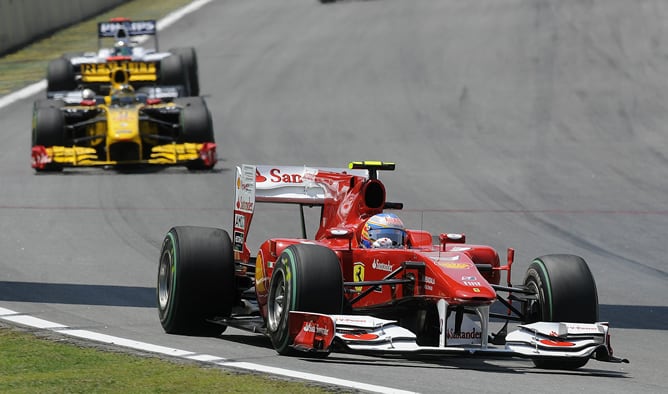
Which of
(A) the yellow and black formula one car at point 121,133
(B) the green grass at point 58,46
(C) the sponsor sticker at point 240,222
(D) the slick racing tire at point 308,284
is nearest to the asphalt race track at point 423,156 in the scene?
(D) the slick racing tire at point 308,284

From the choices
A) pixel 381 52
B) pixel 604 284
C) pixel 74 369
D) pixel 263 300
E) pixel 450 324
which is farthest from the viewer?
pixel 381 52

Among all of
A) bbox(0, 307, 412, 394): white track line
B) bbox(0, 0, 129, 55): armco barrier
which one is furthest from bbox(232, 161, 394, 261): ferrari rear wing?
bbox(0, 0, 129, 55): armco barrier

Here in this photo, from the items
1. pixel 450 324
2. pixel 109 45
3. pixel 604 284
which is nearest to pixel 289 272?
pixel 450 324

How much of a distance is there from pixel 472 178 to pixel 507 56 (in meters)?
13.8

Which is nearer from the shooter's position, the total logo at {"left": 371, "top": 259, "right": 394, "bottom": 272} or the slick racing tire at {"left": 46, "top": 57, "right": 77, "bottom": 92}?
the total logo at {"left": 371, "top": 259, "right": 394, "bottom": 272}

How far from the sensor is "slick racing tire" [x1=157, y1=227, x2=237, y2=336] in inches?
469

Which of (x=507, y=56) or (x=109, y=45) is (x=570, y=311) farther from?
(x=109, y=45)

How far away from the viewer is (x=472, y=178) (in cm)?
2525

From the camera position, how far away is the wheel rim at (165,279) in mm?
12295

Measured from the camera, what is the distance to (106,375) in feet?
30.2

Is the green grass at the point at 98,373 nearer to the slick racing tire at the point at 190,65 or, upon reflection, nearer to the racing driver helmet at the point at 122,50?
the racing driver helmet at the point at 122,50

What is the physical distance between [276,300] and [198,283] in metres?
1.16

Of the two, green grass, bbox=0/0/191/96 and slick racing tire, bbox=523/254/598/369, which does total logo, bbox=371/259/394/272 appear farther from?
green grass, bbox=0/0/191/96

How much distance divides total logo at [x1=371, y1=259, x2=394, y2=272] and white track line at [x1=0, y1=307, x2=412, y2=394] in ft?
5.78
